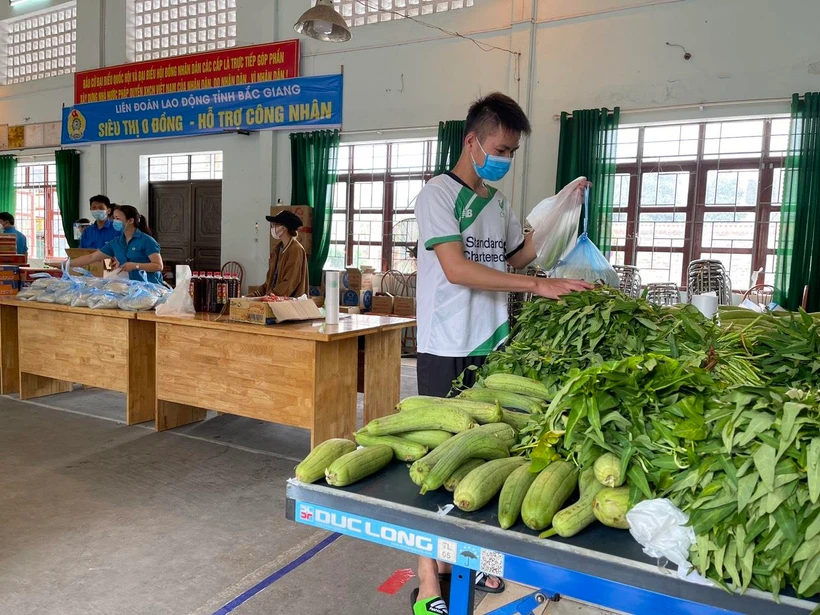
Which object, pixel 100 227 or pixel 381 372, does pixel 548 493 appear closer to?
pixel 381 372

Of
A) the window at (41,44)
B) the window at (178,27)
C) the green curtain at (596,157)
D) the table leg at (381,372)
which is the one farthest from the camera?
the window at (41,44)

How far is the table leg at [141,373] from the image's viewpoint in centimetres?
420

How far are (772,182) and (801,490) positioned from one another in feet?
21.1

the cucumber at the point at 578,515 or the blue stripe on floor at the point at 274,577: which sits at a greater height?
the cucumber at the point at 578,515

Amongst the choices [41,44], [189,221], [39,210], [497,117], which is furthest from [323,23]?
[39,210]

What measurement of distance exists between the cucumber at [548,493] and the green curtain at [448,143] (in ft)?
21.4

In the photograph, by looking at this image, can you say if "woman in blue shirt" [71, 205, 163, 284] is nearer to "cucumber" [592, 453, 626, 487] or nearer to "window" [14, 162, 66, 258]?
"cucumber" [592, 453, 626, 487]

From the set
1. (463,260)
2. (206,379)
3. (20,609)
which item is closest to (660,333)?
(463,260)

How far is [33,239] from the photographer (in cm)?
1192

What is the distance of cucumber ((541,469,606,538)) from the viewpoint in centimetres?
99

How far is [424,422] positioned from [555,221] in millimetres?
1239

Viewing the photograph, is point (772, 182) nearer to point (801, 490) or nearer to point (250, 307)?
point (250, 307)

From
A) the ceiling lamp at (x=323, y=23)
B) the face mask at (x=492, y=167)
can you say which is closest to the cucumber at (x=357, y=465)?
the face mask at (x=492, y=167)

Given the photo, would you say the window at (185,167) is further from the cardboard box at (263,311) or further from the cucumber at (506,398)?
the cucumber at (506,398)
